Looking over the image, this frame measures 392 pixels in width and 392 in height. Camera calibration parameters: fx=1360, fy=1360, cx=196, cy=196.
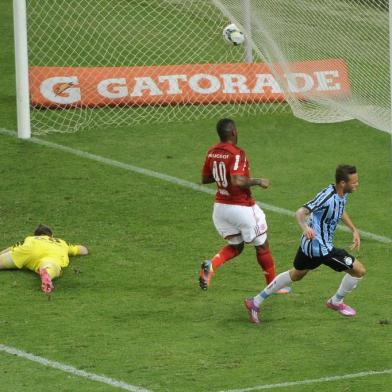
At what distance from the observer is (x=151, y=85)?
20172mm

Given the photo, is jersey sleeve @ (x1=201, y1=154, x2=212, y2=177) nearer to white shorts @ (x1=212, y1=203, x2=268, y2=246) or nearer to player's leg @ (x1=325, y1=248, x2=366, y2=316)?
white shorts @ (x1=212, y1=203, x2=268, y2=246)

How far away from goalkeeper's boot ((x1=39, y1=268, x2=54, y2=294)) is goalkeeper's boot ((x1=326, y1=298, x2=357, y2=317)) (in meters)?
2.67

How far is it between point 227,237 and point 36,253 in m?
1.99

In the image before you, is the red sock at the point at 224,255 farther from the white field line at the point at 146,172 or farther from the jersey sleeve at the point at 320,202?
the white field line at the point at 146,172

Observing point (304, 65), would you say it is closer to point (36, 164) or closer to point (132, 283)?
point (132, 283)

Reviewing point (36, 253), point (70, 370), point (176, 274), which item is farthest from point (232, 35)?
point (70, 370)

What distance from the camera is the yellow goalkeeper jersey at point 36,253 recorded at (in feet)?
44.5

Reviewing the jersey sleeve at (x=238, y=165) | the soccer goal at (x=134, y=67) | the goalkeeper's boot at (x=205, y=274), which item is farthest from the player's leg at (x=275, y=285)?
the soccer goal at (x=134, y=67)

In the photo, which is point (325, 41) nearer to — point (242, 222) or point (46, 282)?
point (242, 222)

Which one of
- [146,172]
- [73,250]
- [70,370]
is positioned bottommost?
[70,370]

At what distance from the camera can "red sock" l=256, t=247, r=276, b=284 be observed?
1291 cm

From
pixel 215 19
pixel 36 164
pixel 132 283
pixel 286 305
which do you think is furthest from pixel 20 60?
pixel 286 305

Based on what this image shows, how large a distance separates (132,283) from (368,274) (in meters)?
2.38

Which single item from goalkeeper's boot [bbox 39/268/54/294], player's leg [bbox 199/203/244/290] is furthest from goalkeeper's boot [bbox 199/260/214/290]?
goalkeeper's boot [bbox 39/268/54/294]
